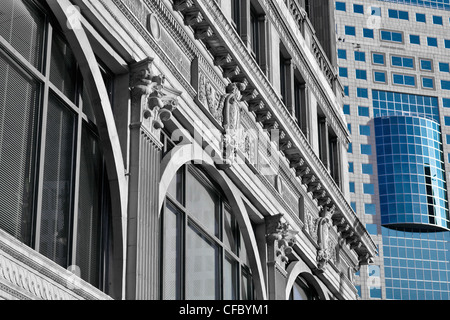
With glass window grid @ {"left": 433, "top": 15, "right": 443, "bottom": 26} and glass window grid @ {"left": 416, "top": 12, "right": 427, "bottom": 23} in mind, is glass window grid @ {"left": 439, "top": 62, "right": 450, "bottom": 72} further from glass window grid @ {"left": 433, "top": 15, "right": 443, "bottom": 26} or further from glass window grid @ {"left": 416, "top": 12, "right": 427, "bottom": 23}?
glass window grid @ {"left": 416, "top": 12, "right": 427, "bottom": 23}

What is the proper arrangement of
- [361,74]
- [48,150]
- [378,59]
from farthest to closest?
[378,59]
[361,74]
[48,150]

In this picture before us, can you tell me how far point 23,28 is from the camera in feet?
58.1

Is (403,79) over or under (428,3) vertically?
under

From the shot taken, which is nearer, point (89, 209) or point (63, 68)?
point (63, 68)

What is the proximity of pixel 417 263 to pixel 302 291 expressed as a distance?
9047 cm

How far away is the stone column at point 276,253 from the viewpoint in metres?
29.3

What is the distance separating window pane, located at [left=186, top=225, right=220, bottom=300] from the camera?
78.0 feet

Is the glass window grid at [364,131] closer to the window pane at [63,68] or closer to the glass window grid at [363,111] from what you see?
the glass window grid at [363,111]

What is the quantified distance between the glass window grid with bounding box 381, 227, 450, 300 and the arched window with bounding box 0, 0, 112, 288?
10179 cm

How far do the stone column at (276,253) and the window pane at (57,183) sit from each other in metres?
11.8

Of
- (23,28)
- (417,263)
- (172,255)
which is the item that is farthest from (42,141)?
(417,263)

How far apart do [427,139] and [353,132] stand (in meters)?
9.92

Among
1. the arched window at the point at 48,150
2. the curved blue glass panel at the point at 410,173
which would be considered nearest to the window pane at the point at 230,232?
the arched window at the point at 48,150

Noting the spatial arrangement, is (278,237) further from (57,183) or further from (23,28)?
(23,28)
